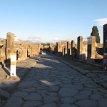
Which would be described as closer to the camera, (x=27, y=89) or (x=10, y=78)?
(x=27, y=89)

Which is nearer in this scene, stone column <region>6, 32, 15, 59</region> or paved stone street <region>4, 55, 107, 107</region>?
A: paved stone street <region>4, 55, 107, 107</region>

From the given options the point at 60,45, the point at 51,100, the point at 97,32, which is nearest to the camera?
the point at 51,100

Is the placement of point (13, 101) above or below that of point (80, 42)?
below

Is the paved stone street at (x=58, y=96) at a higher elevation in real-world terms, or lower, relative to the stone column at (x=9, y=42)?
lower

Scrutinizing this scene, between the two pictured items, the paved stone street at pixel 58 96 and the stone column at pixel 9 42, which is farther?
the stone column at pixel 9 42

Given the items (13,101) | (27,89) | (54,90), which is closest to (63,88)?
(54,90)

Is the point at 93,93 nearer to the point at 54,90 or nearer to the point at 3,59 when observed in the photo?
the point at 54,90

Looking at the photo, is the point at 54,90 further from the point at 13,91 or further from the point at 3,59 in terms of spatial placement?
the point at 3,59

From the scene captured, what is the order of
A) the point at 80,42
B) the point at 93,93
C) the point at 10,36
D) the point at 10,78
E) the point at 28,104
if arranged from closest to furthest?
the point at 28,104 < the point at 93,93 < the point at 10,78 < the point at 10,36 < the point at 80,42

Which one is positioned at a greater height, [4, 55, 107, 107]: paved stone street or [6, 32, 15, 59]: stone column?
[6, 32, 15, 59]: stone column

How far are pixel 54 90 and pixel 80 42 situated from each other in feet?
61.9

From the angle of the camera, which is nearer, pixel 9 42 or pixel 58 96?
pixel 58 96

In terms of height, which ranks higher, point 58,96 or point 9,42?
point 9,42

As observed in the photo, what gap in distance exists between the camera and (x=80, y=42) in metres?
27.5
